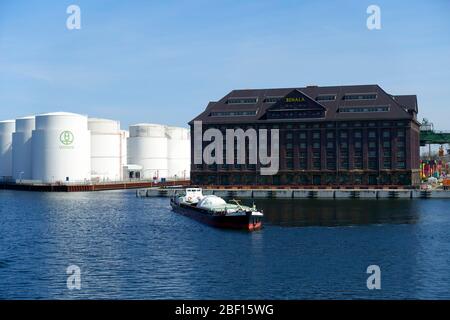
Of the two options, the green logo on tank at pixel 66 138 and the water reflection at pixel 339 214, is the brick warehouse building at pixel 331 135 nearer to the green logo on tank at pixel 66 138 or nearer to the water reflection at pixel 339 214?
the water reflection at pixel 339 214

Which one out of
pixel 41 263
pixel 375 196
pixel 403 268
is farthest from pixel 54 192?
pixel 403 268

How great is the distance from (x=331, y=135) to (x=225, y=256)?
10908cm

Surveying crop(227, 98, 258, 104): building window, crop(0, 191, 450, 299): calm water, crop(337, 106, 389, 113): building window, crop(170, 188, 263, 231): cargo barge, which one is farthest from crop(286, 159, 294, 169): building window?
crop(0, 191, 450, 299): calm water

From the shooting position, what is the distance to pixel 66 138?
188250mm

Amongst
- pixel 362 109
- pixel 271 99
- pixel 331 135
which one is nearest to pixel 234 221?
pixel 331 135

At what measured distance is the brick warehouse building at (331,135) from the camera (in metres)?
160

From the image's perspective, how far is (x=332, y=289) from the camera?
4584 cm

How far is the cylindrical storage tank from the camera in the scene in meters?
189
